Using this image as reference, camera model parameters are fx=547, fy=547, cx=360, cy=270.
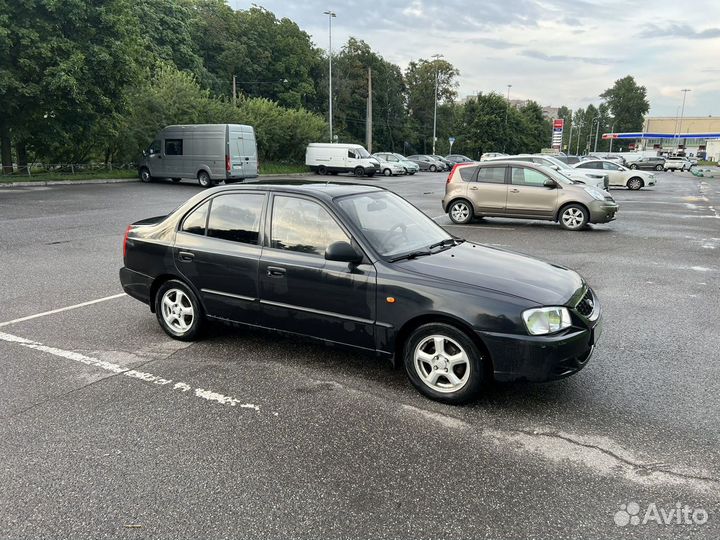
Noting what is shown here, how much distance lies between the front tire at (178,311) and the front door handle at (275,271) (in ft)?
3.16

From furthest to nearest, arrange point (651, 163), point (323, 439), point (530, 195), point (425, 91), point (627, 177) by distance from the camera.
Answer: point (425, 91)
point (651, 163)
point (627, 177)
point (530, 195)
point (323, 439)

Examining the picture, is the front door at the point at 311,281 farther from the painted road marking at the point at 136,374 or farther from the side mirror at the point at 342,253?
the painted road marking at the point at 136,374

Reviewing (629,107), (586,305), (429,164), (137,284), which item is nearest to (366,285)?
(586,305)

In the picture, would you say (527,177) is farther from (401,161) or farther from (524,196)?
(401,161)

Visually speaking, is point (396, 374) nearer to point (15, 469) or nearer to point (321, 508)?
point (321, 508)

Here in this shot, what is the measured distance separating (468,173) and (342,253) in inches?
416

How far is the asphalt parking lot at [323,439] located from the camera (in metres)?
2.78

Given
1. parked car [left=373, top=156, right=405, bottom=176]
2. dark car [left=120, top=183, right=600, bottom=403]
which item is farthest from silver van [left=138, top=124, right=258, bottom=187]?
dark car [left=120, top=183, right=600, bottom=403]

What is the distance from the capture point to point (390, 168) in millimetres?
39125

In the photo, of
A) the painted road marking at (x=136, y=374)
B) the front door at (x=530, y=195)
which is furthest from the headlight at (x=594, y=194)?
the painted road marking at (x=136, y=374)

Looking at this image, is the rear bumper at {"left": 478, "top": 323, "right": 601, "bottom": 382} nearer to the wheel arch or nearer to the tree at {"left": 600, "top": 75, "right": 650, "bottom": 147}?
the wheel arch

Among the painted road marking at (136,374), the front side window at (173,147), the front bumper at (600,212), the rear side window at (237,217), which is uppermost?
the front side window at (173,147)

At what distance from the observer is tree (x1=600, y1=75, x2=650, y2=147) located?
135m

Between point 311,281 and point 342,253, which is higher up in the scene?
point 342,253
